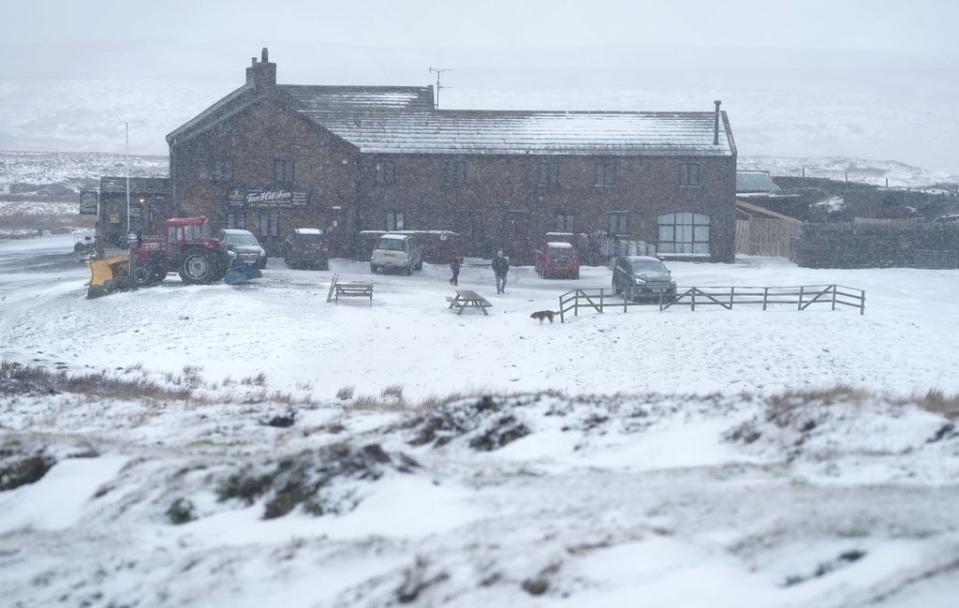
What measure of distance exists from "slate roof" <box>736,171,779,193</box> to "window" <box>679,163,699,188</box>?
17720 mm

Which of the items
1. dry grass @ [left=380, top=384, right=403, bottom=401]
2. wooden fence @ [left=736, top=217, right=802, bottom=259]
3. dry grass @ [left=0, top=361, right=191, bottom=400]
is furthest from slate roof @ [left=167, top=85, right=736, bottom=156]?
dry grass @ [left=0, top=361, right=191, bottom=400]

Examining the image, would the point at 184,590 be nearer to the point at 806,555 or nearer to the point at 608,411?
the point at 806,555

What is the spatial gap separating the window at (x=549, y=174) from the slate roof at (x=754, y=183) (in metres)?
21.2

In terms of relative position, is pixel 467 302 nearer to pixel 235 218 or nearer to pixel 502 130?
pixel 235 218

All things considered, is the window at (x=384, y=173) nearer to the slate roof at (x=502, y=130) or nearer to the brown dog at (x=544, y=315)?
the slate roof at (x=502, y=130)

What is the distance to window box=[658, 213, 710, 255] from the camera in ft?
172

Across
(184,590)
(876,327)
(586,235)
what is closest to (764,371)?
(876,327)

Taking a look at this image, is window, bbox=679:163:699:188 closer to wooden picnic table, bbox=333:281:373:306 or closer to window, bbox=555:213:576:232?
window, bbox=555:213:576:232

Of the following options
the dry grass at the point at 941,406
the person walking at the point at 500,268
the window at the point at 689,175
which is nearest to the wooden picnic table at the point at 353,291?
the person walking at the point at 500,268

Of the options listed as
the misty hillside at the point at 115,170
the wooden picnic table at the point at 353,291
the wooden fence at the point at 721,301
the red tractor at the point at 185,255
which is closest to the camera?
the wooden fence at the point at 721,301

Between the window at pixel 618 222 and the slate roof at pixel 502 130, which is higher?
the slate roof at pixel 502 130

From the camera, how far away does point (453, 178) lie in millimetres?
52344

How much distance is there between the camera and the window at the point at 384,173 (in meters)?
51.9

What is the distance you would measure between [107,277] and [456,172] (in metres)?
21.9
